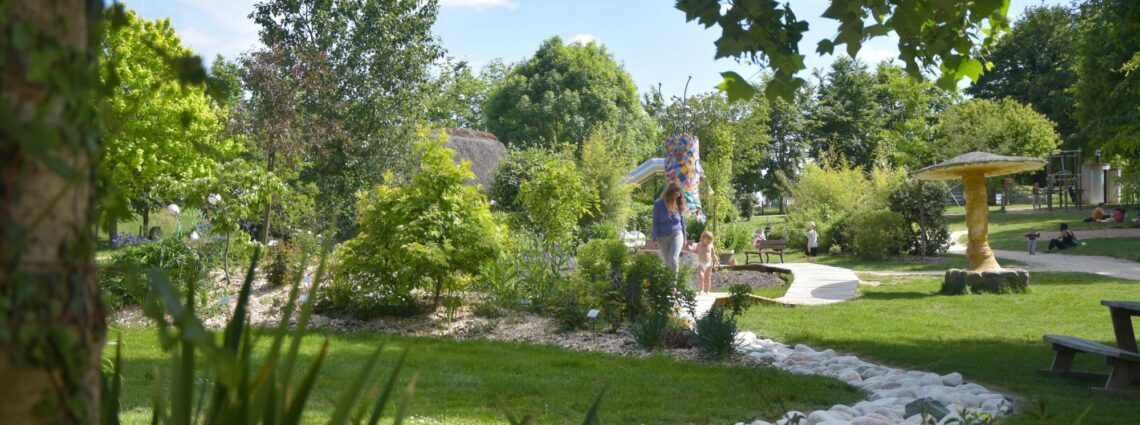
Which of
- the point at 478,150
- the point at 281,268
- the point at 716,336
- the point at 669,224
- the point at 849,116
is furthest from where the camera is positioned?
the point at 849,116

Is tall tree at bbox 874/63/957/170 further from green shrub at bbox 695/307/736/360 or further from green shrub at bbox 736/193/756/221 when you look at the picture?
green shrub at bbox 695/307/736/360

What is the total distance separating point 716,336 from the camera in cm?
789

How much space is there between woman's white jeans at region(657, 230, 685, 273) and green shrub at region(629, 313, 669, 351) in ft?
8.84

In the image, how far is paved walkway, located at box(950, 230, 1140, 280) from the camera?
16000 millimetres

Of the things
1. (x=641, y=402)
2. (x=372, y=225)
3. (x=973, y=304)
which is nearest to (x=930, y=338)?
(x=973, y=304)

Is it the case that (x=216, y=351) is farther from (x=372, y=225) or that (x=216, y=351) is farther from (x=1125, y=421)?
(x=372, y=225)

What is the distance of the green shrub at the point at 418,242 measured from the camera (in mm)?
9875

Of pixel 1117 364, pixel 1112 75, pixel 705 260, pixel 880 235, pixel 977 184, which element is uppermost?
pixel 1112 75

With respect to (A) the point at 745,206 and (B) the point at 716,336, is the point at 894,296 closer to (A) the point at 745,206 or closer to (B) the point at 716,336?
(B) the point at 716,336

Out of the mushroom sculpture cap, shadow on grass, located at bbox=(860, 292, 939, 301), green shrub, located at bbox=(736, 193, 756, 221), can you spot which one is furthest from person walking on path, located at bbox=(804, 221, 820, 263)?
green shrub, located at bbox=(736, 193, 756, 221)

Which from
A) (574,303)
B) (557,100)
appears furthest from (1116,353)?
(557,100)

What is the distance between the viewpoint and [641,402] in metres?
5.98

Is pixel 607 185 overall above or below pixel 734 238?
above

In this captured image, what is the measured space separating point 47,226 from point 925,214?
22.2 meters
